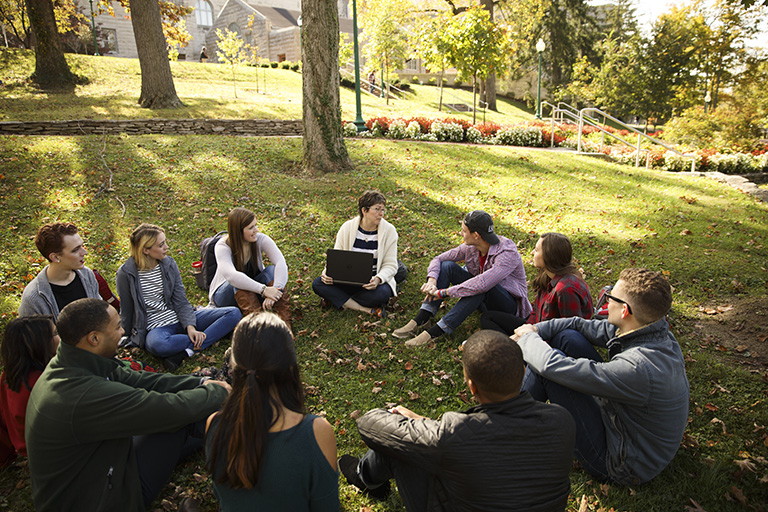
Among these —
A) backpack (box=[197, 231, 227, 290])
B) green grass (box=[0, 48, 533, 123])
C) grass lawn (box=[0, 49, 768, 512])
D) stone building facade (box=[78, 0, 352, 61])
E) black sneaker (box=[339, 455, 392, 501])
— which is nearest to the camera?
black sneaker (box=[339, 455, 392, 501])

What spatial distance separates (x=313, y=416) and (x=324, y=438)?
0.11 meters

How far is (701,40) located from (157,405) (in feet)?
104

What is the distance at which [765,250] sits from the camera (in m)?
7.40

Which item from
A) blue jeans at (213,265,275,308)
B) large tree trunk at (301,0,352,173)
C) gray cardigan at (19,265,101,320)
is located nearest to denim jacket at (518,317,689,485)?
blue jeans at (213,265,275,308)

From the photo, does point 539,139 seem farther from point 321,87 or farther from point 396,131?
point 321,87

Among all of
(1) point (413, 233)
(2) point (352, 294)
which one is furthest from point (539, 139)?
(2) point (352, 294)

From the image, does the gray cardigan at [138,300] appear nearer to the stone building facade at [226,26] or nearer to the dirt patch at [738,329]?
the dirt patch at [738,329]

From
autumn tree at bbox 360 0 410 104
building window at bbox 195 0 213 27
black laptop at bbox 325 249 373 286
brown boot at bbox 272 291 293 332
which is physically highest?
building window at bbox 195 0 213 27

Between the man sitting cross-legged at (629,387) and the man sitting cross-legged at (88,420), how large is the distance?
2284 millimetres

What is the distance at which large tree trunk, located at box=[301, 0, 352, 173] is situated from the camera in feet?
32.5

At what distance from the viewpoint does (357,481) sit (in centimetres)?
300

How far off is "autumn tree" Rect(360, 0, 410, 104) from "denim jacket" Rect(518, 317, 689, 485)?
2820 centimetres

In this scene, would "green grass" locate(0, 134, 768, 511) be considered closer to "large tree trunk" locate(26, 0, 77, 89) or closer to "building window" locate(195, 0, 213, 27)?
"large tree trunk" locate(26, 0, 77, 89)

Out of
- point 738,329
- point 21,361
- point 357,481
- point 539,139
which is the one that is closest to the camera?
point 21,361
